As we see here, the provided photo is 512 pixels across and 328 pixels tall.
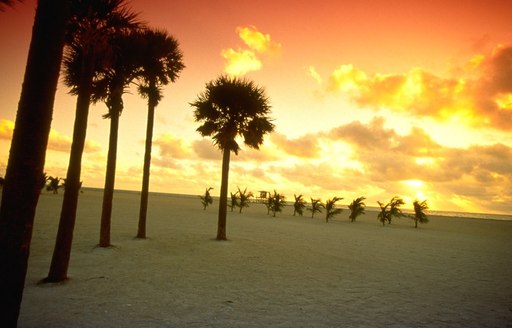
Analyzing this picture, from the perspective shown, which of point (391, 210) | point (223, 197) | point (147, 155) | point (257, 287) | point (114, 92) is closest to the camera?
point (257, 287)

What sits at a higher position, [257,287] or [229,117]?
[229,117]

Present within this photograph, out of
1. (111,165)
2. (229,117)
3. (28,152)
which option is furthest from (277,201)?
(28,152)

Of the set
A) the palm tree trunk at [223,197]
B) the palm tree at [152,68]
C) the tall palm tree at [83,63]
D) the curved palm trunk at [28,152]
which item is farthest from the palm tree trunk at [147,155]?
the curved palm trunk at [28,152]

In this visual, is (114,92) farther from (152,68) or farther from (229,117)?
(229,117)

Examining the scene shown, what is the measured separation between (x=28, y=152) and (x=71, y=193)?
419 cm

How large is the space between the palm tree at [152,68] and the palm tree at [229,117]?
2380mm

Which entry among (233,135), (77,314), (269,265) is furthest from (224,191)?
(77,314)

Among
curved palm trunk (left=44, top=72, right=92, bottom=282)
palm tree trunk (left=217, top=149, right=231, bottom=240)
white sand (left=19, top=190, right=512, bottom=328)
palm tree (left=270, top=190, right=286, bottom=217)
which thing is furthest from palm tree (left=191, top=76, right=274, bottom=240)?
palm tree (left=270, top=190, right=286, bottom=217)

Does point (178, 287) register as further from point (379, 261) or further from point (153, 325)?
point (379, 261)

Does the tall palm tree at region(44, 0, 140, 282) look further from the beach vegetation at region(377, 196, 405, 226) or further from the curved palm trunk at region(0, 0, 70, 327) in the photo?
the beach vegetation at region(377, 196, 405, 226)

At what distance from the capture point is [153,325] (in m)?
5.30

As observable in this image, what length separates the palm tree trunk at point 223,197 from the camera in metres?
15.4

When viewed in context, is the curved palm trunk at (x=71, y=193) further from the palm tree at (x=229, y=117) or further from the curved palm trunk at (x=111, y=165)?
the palm tree at (x=229, y=117)

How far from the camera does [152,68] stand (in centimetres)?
1205
